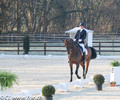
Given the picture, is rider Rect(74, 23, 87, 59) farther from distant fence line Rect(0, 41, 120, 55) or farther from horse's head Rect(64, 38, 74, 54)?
distant fence line Rect(0, 41, 120, 55)

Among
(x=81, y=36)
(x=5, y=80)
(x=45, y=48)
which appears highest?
(x=81, y=36)

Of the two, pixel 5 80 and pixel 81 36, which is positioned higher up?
pixel 81 36

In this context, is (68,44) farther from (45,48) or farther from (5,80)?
(45,48)

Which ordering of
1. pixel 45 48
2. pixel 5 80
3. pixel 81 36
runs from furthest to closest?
1. pixel 45 48
2. pixel 81 36
3. pixel 5 80

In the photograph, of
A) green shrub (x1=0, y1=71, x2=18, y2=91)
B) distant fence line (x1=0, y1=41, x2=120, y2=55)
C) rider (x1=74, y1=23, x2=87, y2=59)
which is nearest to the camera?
green shrub (x1=0, y1=71, x2=18, y2=91)

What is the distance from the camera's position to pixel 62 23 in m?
50.4

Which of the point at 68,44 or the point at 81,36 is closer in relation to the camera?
the point at 68,44

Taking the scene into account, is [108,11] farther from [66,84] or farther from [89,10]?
[66,84]

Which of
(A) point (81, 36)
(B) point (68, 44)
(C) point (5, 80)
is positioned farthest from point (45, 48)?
(C) point (5, 80)

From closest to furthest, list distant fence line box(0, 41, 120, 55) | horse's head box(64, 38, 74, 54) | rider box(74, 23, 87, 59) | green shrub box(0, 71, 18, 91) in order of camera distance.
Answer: green shrub box(0, 71, 18, 91) → horse's head box(64, 38, 74, 54) → rider box(74, 23, 87, 59) → distant fence line box(0, 41, 120, 55)

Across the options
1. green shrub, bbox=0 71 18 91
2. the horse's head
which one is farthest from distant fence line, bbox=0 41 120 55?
green shrub, bbox=0 71 18 91

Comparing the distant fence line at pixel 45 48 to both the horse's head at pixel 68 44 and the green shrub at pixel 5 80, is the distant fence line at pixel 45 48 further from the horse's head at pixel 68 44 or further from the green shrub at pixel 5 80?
the green shrub at pixel 5 80

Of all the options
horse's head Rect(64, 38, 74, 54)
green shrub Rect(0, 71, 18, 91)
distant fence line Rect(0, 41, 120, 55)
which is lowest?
distant fence line Rect(0, 41, 120, 55)

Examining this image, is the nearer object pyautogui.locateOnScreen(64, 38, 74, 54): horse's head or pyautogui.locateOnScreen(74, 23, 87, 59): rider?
pyautogui.locateOnScreen(64, 38, 74, 54): horse's head
